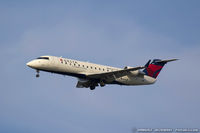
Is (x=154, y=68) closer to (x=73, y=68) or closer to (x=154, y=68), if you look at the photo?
(x=154, y=68)

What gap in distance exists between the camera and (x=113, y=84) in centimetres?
4256

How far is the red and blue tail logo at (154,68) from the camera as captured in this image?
45.0 m

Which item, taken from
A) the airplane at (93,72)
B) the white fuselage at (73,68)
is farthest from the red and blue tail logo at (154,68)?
the white fuselage at (73,68)

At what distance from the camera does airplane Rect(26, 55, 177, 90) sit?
3869cm

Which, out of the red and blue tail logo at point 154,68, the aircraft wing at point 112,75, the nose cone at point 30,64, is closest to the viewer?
the nose cone at point 30,64

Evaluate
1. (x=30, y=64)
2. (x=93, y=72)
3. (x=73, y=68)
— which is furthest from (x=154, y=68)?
(x=30, y=64)

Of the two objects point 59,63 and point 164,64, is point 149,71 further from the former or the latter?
point 59,63

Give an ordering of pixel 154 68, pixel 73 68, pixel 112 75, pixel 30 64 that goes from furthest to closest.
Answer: pixel 154 68, pixel 112 75, pixel 73 68, pixel 30 64

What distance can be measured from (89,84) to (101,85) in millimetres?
1602

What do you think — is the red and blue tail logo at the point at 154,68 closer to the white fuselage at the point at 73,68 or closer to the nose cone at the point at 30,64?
the white fuselage at the point at 73,68

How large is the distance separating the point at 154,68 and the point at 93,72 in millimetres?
8122

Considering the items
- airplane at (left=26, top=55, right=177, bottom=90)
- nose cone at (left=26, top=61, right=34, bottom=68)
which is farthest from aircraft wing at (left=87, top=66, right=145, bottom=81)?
nose cone at (left=26, top=61, right=34, bottom=68)

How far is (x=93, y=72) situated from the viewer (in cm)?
4072

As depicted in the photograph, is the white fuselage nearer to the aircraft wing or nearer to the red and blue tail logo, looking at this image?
the aircraft wing
